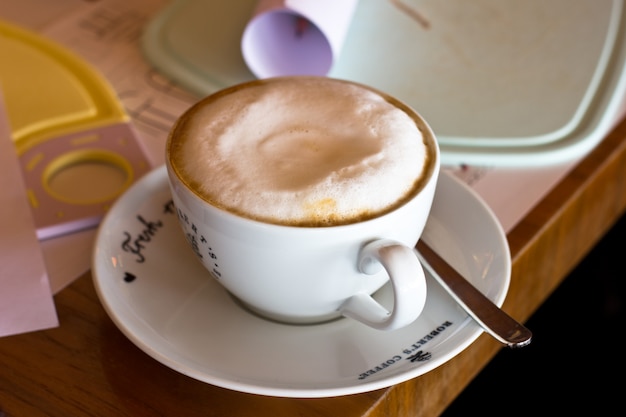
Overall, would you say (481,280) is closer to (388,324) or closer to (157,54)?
(388,324)

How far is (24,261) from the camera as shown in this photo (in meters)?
0.45

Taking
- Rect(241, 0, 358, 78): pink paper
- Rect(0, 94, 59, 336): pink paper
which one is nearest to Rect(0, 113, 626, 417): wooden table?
Rect(0, 94, 59, 336): pink paper

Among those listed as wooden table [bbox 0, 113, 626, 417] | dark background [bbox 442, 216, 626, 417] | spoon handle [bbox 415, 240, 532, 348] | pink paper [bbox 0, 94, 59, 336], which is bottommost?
dark background [bbox 442, 216, 626, 417]

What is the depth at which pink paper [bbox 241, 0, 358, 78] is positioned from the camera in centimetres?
60

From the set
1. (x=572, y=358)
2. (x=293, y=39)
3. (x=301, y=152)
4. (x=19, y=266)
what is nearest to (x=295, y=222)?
(x=301, y=152)

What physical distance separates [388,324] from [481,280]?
8cm

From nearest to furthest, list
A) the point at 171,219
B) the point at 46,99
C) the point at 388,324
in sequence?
the point at 388,324 < the point at 171,219 < the point at 46,99

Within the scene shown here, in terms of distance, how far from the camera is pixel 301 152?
38 centimetres

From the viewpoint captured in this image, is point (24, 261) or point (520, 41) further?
point (520, 41)

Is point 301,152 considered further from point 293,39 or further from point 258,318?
point 293,39

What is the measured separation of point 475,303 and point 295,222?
0.37 ft

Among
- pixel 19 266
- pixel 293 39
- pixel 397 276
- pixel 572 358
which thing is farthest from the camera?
pixel 572 358

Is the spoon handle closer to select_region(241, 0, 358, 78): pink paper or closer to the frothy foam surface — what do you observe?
the frothy foam surface

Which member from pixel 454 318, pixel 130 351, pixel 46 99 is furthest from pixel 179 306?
pixel 46 99
